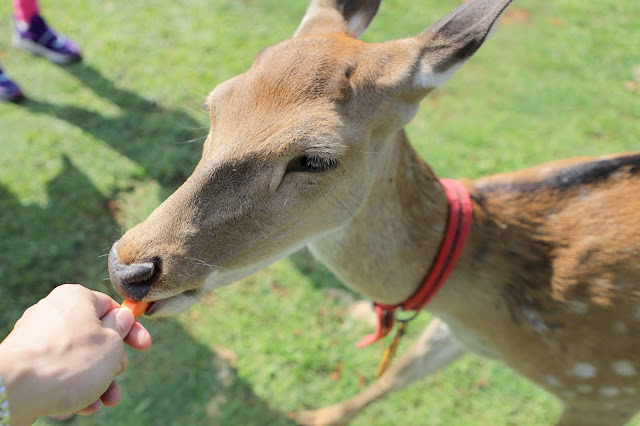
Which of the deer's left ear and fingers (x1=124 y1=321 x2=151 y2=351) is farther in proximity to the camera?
the deer's left ear

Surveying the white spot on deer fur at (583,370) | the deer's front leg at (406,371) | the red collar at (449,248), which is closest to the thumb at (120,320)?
the red collar at (449,248)

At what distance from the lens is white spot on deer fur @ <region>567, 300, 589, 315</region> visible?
2410mm

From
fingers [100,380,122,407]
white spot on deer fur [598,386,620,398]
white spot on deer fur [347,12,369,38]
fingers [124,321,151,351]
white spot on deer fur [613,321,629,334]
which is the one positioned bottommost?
white spot on deer fur [598,386,620,398]

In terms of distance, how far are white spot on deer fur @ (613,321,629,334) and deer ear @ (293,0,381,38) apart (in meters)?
1.79

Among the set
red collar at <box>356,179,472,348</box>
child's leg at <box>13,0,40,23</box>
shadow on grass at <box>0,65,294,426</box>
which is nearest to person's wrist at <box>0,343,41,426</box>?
red collar at <box>356,179,472,348</box>

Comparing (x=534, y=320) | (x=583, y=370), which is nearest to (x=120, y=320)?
(x=534, y=320)

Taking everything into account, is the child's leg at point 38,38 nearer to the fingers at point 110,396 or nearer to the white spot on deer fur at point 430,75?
the white spot on deer fur at point 430,75

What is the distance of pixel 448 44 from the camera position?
2.06 meters

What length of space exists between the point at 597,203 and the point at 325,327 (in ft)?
6.68

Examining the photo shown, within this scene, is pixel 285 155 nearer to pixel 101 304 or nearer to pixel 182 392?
pixel 101 304

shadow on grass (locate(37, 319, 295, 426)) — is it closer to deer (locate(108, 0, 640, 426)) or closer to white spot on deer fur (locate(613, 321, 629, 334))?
deer (locate(108, 0, 640, 426))

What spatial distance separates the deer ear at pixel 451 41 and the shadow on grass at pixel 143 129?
110 inches

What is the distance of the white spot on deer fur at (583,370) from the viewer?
247cm

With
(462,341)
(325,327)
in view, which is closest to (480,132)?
(325,327)
